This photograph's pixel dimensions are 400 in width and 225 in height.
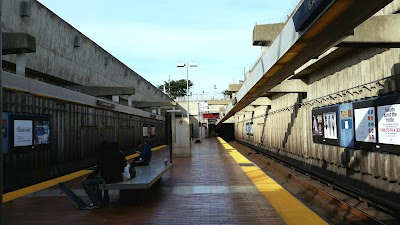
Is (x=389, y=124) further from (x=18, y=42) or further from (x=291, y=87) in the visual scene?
(x=18, y=42)

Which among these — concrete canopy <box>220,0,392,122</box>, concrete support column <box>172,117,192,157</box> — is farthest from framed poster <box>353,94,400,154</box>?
concrete support column <box>172,117,192,157</box>

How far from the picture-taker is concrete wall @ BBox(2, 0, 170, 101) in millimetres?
12711

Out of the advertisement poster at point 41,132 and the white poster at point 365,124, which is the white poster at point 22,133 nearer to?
the advertisement poster at point 41,132

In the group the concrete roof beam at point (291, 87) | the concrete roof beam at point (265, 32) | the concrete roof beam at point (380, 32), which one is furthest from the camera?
the concrete roof beam at point (291, 87)

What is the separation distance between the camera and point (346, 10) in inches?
204

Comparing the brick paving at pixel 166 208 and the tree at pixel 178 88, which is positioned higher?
the tree at pixel 178 88

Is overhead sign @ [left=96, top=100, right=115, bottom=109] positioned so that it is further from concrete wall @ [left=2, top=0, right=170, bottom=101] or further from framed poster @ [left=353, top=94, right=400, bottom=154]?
framed poster @ [left=353, top=94, right=400, bottom=154]

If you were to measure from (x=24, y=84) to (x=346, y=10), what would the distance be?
6962mm

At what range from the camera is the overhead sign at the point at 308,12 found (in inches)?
208

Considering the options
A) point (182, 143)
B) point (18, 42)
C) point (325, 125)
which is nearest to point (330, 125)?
point (325, 125)

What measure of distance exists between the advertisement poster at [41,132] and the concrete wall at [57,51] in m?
2.23

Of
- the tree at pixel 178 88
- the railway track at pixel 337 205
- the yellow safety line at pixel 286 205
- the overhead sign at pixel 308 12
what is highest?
the tree at pixel 178 88

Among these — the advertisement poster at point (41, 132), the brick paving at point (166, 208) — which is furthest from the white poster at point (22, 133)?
the brick paving at point (166, 208)

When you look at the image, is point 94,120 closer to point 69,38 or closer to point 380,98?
point 69,38
